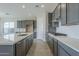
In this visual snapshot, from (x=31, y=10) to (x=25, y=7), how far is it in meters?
0.64

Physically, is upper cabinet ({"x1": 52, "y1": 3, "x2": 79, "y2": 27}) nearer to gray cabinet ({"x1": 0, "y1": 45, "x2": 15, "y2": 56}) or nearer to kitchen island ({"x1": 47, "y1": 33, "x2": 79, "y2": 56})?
kitchen island ({"x1": 47, "y1": 33, "x2": 79, "y2": 56})

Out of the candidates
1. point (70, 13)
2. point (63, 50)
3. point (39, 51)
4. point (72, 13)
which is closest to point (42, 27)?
point (39, 51)

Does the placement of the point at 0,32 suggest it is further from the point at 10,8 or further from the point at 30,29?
the point at 30,29

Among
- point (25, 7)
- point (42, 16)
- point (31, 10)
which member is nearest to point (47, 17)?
point (42, 16)

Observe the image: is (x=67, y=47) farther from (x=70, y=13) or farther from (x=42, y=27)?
(x=42, y=27)

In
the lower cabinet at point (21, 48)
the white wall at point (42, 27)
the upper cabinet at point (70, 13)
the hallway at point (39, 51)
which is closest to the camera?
the upper cabinet at point (70, 13)

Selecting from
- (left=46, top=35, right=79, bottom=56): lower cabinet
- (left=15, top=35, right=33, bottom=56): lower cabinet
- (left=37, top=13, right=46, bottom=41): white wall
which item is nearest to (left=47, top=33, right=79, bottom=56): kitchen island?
(left=46, top=35, right=79, bottom=56): lower cabinet

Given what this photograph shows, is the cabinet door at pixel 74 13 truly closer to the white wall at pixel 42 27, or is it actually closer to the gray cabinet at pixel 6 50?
the gray cabinet at pixel 6 50

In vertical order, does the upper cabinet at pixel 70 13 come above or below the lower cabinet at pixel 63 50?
above

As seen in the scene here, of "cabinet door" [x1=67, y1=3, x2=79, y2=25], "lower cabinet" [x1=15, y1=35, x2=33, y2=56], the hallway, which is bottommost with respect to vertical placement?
the hallway

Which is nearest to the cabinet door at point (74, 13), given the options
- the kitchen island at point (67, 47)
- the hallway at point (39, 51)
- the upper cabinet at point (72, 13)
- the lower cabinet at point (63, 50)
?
the upper cabinet at point (72, 13)

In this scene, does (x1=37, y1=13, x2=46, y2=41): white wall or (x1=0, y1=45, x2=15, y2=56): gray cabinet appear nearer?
(x1=0, y1=45, x2=15, y2=56): gray cabinet

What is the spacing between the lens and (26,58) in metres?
1.21

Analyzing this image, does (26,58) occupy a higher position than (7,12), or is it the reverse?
(7,12)
